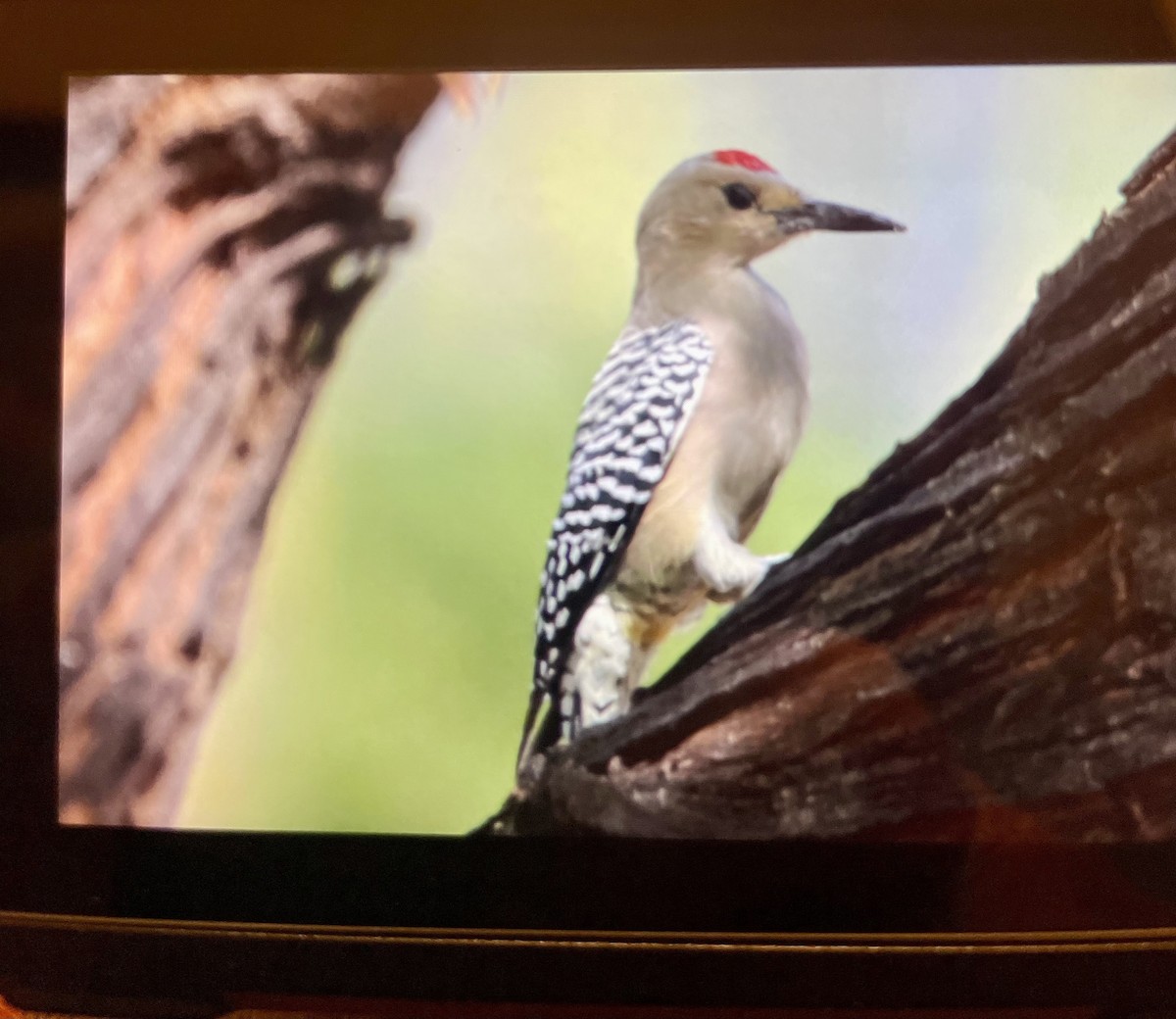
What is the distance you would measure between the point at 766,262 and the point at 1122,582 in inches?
15.7

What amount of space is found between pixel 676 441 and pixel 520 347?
16 cm

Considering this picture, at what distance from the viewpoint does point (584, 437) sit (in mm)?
731

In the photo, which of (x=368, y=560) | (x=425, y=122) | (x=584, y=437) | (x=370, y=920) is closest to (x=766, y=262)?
(x=584, y=437)

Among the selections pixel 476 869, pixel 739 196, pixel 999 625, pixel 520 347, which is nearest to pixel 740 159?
pixel 739 196

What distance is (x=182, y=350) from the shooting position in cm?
77

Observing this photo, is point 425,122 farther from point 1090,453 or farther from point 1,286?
point 1090,453

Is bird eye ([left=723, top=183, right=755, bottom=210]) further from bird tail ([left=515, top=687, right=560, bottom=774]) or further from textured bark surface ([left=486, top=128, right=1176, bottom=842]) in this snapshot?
bird tail ([left=515, top=687, right=560, bottom=774])

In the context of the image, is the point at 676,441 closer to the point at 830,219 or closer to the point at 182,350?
the point at 830,219

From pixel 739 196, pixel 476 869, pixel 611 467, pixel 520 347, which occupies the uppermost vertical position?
pixel 739 196

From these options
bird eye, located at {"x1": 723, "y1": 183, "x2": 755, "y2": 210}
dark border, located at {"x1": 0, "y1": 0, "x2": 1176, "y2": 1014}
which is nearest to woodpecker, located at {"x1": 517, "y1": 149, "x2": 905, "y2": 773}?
bird eye, located at {"x1": 723, "y1": 183, "x2": 755, "y2": 210}

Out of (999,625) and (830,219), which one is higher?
(830,219)

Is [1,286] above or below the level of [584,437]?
above

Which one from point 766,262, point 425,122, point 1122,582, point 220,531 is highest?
point 425,122

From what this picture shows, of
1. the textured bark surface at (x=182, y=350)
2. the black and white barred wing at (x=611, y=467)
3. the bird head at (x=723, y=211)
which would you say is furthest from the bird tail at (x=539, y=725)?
the bird head at (x=723, y=211)
